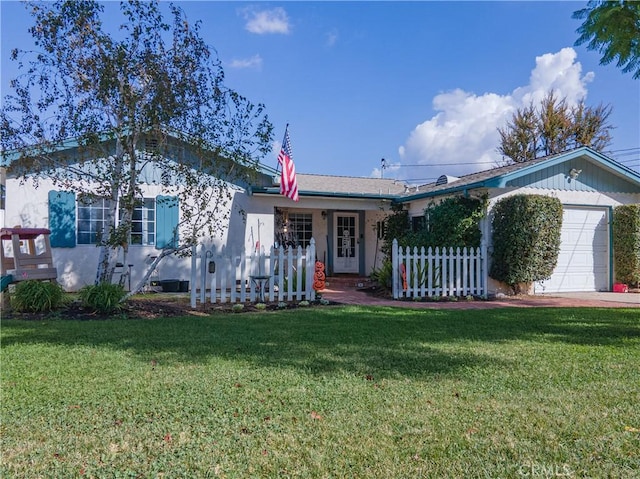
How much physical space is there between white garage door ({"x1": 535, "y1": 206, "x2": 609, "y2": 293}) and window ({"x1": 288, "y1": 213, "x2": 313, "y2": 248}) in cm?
840

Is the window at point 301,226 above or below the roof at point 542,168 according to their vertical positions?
below

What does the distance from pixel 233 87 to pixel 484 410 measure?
7175 millimetres

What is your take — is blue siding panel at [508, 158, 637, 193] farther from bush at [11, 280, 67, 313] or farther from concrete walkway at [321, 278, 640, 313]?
bush at [11, 280, 67, 313]

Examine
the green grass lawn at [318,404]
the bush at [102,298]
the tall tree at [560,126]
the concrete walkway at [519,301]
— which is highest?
the tall tree at [560,126]

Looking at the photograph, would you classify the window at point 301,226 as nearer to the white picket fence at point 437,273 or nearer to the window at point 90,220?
the white picket fence at point 437,273

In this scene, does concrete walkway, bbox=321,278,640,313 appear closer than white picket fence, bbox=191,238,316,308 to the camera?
No

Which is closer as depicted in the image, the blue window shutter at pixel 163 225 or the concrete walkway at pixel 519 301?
the concrete walkway at pixel 519 301

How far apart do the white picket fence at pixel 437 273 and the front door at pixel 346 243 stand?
6.32m

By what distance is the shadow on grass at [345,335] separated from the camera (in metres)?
4.44

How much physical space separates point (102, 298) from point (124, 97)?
3.56 metres

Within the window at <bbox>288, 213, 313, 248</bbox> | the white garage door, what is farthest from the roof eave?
the white garage door

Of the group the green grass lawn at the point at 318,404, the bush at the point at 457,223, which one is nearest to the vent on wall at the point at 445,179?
the bush at the point at 457,223

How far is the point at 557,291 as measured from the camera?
11727 mm

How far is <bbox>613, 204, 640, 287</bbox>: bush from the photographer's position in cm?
1188
